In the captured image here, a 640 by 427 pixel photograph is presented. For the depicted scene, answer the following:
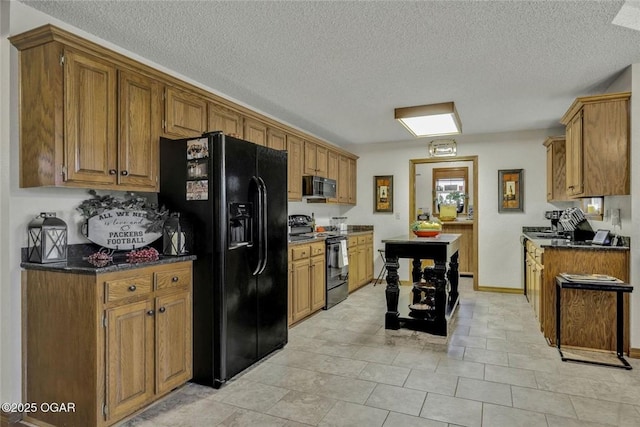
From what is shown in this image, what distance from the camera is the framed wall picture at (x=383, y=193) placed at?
668 cm

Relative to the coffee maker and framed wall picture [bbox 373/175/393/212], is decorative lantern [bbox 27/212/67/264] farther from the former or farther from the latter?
the coffee maker

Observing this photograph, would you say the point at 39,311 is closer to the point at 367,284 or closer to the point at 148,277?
the point at 148,277

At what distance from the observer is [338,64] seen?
10.4ft

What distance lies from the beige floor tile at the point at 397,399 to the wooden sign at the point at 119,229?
1.88 metres

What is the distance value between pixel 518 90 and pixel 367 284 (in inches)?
148

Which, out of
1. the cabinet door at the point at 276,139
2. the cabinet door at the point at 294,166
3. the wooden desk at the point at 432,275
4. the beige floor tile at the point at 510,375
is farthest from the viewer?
the cabinet door at the point at 294,166

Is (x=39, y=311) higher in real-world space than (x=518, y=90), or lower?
lower

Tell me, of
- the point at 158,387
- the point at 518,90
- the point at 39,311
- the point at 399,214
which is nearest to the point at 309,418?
the point at 158,387

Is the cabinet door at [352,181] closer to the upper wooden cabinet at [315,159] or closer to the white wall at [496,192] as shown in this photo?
the white wall at [496,192]

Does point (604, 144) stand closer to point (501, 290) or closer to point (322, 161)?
point (501, 290)

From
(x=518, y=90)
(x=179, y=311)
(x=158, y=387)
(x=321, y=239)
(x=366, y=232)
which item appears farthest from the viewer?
(x=366, y=232)

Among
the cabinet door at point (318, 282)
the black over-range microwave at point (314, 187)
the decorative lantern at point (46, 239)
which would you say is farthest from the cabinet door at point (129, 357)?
the black over-range microwave at point (314, 187)

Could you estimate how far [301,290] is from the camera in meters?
4.21

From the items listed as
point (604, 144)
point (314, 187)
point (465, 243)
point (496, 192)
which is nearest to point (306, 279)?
point (314, 187)
